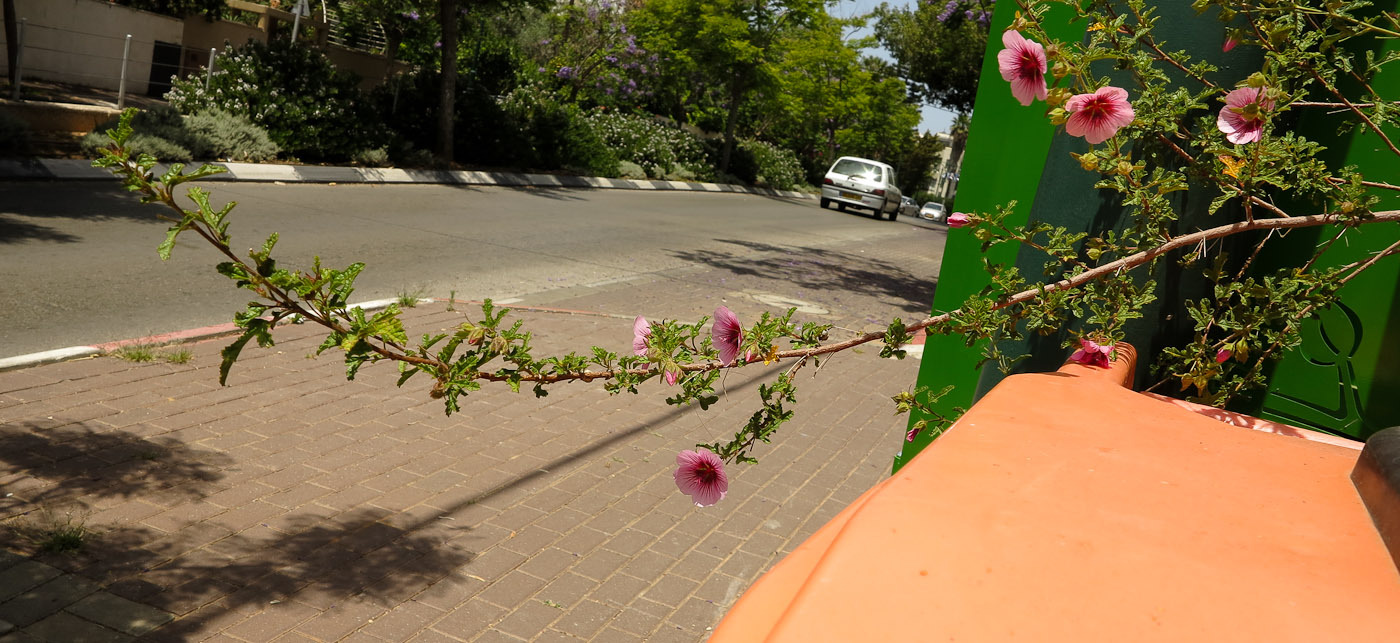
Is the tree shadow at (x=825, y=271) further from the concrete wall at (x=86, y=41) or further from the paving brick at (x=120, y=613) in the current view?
the concrete wall at (x=86, y=41)

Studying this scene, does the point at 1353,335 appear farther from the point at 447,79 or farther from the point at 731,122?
the point at 731,122

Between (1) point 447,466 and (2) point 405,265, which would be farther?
(2) point 405,265

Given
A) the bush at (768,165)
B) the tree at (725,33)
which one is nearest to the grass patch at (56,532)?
the tree at (725,33)

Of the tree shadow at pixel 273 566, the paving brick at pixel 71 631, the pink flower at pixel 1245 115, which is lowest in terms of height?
the paving brick at pixel 71 631

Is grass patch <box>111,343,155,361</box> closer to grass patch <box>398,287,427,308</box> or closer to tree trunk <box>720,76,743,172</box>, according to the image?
grass patch <box>398,287,427,308</box>

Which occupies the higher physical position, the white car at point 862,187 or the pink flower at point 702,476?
the white car at point 862,187

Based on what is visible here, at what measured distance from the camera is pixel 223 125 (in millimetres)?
18203

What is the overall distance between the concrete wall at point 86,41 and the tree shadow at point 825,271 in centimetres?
1503

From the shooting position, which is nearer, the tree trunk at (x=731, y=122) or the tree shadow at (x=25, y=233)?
the tree shadow at (x=25, y=233)

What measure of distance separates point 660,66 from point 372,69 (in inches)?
409

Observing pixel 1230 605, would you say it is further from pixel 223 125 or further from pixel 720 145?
pixel 720 145

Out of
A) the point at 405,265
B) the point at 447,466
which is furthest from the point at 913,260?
the point at 447,466

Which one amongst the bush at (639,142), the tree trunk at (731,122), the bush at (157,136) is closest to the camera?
the bush at (157,136)

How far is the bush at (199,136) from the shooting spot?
1658 cm
